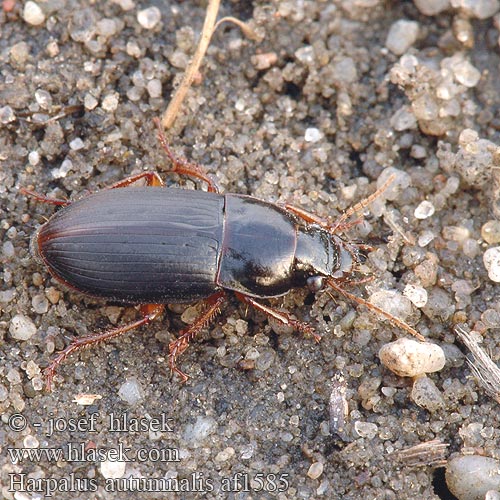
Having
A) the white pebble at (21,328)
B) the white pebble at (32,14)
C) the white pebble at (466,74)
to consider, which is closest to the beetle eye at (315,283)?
the white pebble at (21,328)

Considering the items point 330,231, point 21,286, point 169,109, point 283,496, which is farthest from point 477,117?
point 21,286

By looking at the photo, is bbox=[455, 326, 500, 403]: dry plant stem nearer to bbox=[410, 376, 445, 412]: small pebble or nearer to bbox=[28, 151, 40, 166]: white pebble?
bbox=[410, 376, 445, 412]: small pebble

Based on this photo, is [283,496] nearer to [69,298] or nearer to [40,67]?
[69,298]

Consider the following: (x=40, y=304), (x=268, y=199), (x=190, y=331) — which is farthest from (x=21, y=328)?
(x=268, y=199)

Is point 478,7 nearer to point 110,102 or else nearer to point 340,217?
point 340,217

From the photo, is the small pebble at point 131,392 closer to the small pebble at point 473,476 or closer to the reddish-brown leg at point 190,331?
the reddish-brown leg at point 190,331
